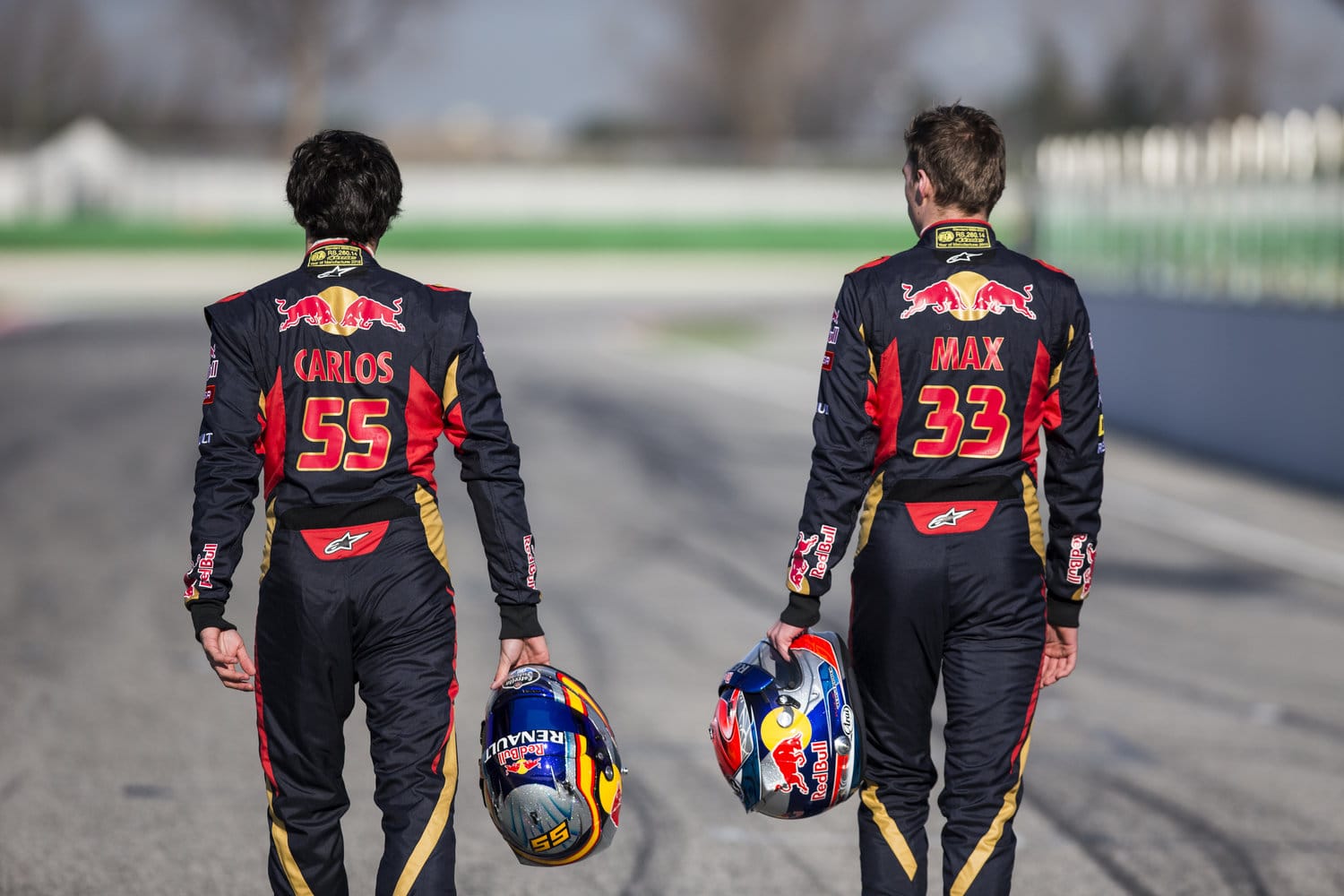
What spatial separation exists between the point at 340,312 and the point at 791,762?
56.7 inches

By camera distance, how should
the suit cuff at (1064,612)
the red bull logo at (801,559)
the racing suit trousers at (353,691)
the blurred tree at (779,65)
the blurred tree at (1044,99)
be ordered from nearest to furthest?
1. the racing suit trousers at (353,691)
2. the red bull logo at (801,559)
3. the suit cuff at (1064,612)
4. the blurred tree at (1044,99)
5. the blurred tree at (779,65)

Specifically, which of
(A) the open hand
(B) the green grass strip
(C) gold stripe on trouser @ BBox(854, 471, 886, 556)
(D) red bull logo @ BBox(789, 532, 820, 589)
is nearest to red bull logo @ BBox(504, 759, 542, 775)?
(A) the open hand

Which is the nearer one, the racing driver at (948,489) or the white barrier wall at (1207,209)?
the racing driver at (948,489)

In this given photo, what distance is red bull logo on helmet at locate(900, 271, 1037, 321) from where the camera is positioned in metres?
3.49

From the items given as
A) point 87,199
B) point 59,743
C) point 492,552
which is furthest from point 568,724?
point 87,199

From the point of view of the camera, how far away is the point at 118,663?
6.93m

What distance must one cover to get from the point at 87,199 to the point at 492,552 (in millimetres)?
53571

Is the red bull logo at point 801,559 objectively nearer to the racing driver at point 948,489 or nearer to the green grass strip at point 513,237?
the racing driver at point 948,489

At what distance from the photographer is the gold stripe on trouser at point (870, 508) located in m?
3.56

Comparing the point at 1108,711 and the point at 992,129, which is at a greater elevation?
the point at 992,129

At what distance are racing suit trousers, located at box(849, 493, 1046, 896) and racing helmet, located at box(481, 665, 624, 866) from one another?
638 millimetres

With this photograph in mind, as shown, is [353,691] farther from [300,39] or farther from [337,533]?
[300,39]

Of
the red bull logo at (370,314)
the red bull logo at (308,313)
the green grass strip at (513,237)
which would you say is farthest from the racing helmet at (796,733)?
the green grass strip at (513,237)

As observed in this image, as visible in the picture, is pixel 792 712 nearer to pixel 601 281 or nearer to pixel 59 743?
pixel 59 743
